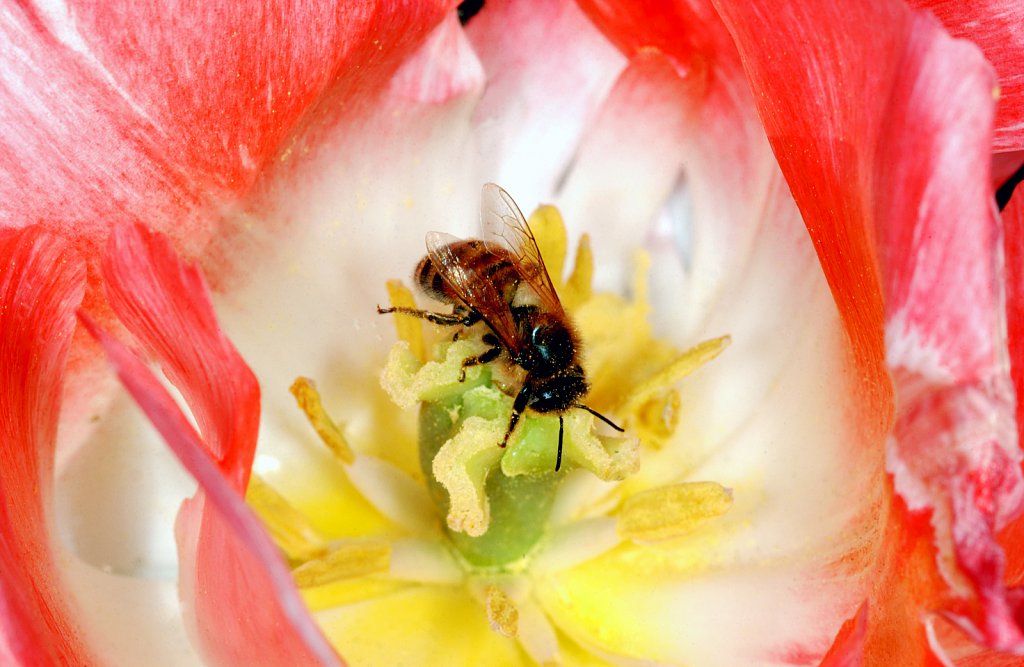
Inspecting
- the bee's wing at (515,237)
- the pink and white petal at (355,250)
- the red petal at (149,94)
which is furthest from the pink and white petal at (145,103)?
the bee's wing at (515,237)

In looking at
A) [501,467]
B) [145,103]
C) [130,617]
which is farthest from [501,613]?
[145,103]

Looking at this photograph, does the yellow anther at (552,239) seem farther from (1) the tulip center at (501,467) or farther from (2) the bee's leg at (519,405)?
(2) the bee's leg at (519,405)

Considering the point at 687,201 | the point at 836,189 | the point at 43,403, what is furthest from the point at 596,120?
the point at 43,403

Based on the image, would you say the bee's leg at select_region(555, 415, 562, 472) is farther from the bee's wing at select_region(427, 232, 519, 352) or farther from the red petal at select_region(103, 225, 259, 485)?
the red petal at select_region(103, 225, 259, 485)

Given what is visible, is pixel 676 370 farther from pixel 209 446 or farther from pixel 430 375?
pixel 209 446

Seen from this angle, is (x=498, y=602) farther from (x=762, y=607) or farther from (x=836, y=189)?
(x=836, y=189)

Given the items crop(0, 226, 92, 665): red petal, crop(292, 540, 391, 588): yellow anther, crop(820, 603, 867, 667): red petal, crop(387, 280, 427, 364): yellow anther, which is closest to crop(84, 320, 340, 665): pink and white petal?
crop(0, 226, 92, 665): red petal
